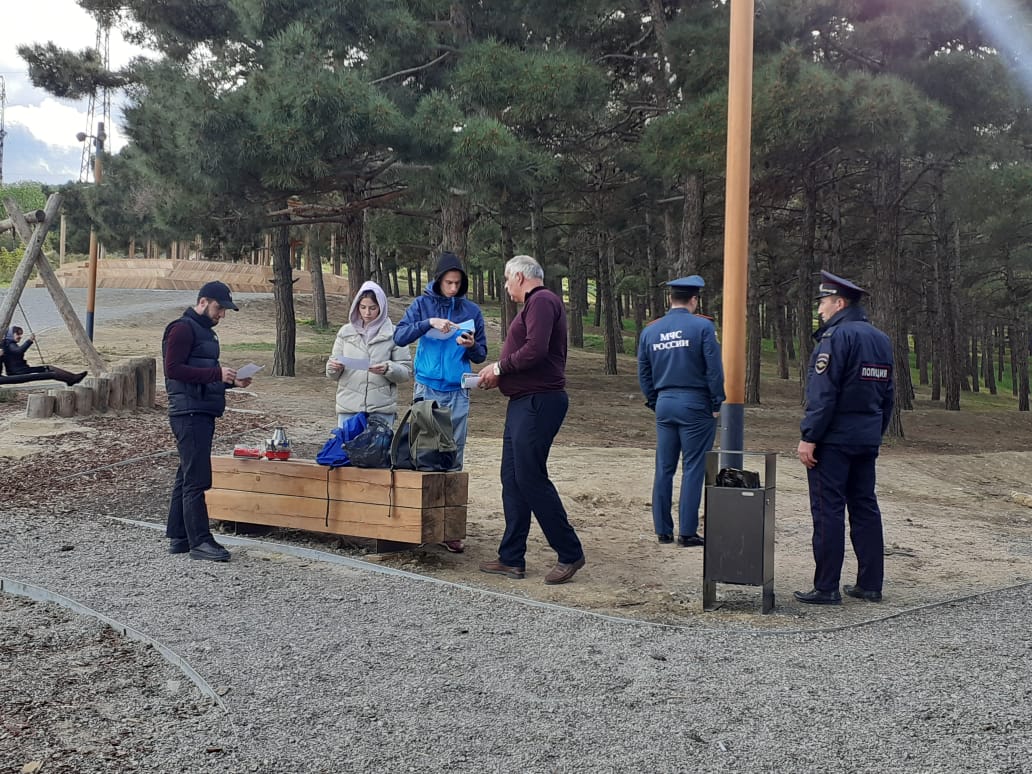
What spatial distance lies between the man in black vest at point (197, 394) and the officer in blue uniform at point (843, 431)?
357 centimetres

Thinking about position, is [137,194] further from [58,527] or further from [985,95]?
[985,95]

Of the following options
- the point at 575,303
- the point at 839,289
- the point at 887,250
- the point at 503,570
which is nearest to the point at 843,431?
the point at 839,289

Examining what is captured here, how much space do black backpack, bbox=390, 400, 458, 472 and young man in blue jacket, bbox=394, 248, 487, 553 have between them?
252mm

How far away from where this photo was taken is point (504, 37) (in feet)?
58.2

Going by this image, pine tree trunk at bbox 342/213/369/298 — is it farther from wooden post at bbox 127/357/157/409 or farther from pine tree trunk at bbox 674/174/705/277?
pine tree trunk at bbox 674/174/705/277

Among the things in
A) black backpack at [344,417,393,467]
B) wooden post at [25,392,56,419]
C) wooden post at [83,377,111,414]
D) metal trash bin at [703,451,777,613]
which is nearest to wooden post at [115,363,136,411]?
wooden post at [83,377,111,414]

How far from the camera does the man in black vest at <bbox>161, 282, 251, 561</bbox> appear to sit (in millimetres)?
6719

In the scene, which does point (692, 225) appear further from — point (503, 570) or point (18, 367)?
point (503, 570)

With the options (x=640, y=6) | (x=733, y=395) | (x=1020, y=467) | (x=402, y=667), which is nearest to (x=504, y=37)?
(x=640, y=6)

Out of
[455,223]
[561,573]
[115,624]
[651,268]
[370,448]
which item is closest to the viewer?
[115,624]

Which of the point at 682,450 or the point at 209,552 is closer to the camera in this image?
the point at 209,552

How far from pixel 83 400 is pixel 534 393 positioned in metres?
9.65

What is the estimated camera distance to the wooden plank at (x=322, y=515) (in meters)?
6.83

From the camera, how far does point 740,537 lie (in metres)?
5.80
